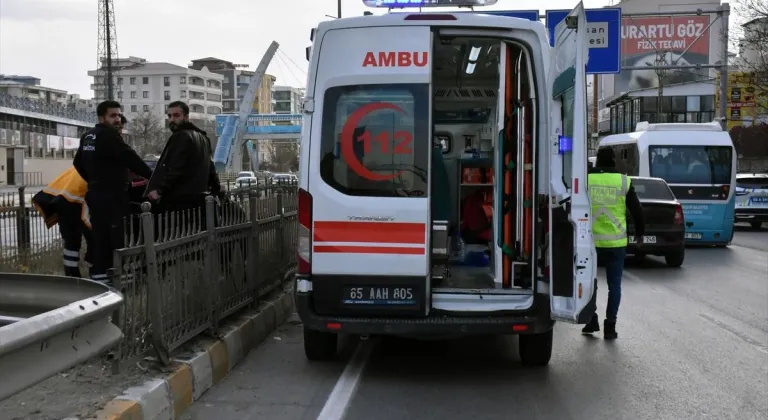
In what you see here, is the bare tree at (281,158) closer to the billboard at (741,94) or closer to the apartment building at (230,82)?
the apartment building at (230,82)

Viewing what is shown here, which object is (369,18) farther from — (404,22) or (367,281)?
(367,281)

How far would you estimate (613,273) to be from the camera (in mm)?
7617

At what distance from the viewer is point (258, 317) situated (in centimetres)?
727

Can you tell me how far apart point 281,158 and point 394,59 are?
11759cm

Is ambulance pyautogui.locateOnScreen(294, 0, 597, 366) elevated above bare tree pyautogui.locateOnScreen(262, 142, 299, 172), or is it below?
below

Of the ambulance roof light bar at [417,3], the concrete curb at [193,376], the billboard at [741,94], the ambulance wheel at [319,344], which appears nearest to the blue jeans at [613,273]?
the ambulance roof light bar at [417,3]

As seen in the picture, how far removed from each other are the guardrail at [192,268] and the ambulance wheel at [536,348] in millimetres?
2672

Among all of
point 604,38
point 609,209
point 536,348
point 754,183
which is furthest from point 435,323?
point 754,183

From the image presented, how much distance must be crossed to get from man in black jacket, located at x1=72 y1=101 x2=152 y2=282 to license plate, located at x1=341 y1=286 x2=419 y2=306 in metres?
2.12

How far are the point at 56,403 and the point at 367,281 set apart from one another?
91.9 inches

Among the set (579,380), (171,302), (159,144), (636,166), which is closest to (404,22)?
(171,302)

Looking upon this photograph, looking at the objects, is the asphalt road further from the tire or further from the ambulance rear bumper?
the tire

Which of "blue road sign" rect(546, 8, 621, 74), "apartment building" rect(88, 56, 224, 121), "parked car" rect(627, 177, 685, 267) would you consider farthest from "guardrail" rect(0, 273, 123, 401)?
"apartment building" rect(88, 56, 224, 121)

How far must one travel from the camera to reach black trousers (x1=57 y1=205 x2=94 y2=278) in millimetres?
6965
